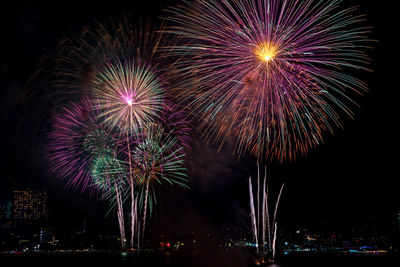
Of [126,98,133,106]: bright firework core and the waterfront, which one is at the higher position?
[126,98,133,106]: bright firework core

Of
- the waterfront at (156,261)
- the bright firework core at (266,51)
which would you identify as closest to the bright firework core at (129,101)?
the bright firework core at (266,51)

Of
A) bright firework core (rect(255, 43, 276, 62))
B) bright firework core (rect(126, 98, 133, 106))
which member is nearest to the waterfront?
bright firework core (rect(126, 98, 133, 106))

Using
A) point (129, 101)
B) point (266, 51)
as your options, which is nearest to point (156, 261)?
point (129, 101)

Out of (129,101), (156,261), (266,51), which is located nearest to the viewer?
(266,51)

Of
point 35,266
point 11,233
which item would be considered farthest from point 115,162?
point 11,233

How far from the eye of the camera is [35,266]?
201ft

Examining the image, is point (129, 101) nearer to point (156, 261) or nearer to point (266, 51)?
point (266, 51)

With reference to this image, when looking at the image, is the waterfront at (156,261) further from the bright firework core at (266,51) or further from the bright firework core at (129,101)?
the bright firework core at (266,51)

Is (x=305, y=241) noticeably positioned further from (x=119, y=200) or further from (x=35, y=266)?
(x=119, y=200)

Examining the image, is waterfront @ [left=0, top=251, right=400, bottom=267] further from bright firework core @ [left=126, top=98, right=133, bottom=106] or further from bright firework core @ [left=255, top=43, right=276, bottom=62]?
bright firework core @ [left=255, top=43, right=276, bottom=62]

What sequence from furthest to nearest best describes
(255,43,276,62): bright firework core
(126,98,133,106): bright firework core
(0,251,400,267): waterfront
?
(0,251,400,267): waterfront, (126,98,133,106): bright firework core, (255,43,276,62): bright firework core

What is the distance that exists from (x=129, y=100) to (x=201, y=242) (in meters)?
180

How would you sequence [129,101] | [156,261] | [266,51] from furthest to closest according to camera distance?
[156,261] → [129,101] → [266,51]

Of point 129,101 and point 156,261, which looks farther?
point 156,261
